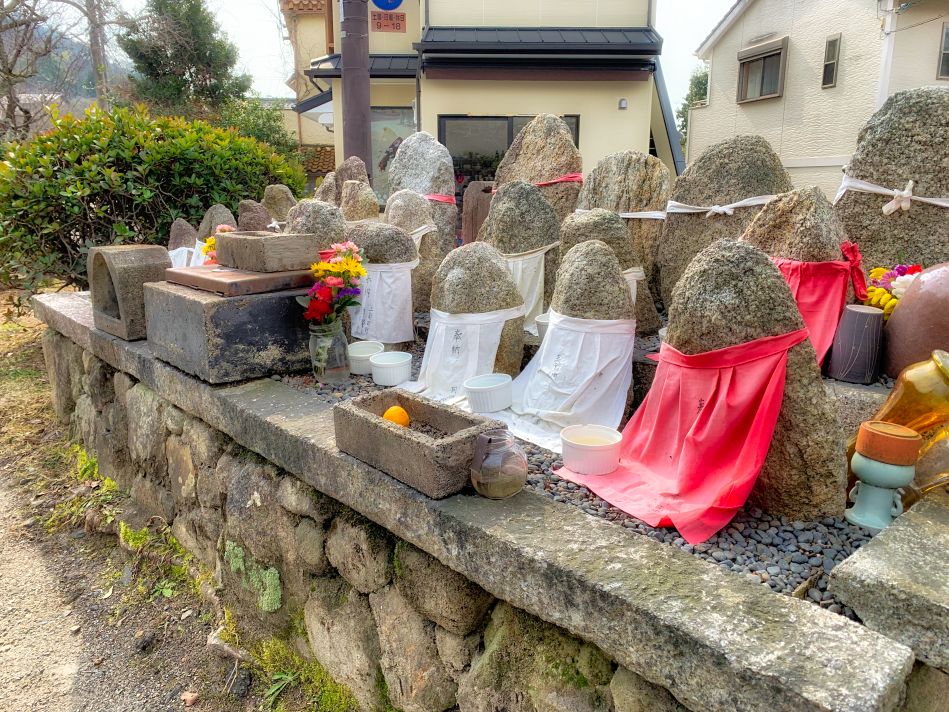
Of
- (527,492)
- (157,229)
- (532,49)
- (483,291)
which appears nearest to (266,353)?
(483,291)

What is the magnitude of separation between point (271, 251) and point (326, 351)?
1.86ft

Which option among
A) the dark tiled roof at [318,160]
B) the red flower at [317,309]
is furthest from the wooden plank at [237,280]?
the dark tiled roof at [318,160]

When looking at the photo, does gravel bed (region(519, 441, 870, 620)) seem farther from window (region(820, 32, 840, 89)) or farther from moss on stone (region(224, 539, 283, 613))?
window (region(820, 32, 840, 89))

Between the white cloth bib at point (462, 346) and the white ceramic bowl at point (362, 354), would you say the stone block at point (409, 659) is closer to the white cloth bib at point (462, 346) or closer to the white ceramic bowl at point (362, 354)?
the white cloth bib at point (462, 346)

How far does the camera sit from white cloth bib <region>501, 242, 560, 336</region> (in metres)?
4.01

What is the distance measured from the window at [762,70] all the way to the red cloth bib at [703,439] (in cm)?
1098

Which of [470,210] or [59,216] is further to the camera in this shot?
[59,216]

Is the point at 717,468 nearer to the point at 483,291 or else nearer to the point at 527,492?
the point at 527,492

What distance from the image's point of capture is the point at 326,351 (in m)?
3.46

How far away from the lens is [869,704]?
1322 mm

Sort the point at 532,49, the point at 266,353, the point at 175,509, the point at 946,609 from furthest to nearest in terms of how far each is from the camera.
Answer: the point at 532,49 → the point at 175,509 → the point at 266,353 → the point at 946,609

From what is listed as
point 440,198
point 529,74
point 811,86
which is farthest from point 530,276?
point 811,86

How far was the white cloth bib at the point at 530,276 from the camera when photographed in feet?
13.2

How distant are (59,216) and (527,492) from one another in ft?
17.3
